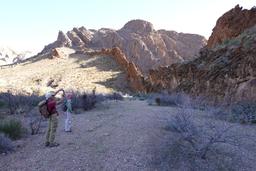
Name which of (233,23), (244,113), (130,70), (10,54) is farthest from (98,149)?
(10,54)

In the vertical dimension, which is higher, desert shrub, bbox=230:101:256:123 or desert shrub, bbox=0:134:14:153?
desert shrub, bbox=230:101:256:123

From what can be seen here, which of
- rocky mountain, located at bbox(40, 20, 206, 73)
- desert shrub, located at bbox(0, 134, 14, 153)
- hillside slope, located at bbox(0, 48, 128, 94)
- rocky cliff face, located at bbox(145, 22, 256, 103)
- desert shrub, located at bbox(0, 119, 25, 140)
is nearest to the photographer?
desert shrub, located at bbox(0, 134, 14, 153)

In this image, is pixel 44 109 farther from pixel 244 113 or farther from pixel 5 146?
pixel 244 113

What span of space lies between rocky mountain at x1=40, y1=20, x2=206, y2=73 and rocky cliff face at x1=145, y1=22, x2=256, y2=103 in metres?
42.6

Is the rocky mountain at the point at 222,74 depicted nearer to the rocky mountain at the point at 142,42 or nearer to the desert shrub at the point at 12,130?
the desert shrub at the point at 12,130

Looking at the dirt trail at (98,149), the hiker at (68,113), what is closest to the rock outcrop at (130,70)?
the hiker at (68,113)

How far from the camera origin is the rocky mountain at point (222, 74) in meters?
23.0

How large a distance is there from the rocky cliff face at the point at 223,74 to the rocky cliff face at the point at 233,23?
730 cm

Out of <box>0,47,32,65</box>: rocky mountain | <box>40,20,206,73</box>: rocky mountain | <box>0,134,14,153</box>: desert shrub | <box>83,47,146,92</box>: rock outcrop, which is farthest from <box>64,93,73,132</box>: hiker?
<box>0,47,32,65</box>: rocky mountain

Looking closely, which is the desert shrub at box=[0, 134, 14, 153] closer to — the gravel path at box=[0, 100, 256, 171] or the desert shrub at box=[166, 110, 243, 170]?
the gravel path at box=[0, 100, 256, 171]

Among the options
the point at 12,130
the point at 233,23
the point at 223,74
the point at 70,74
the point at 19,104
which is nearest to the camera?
the point at 12,130

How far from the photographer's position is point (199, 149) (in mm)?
10094

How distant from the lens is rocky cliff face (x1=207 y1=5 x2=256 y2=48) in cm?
3899

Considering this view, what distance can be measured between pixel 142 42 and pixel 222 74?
56.1 metres
